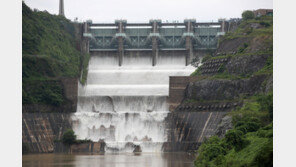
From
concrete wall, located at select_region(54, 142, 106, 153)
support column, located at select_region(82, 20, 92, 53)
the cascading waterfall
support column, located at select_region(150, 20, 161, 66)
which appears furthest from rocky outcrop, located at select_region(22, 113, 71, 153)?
support column, located at select_region(150, 20, 161, 66)

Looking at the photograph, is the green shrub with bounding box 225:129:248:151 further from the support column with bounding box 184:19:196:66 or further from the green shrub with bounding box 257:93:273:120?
the support column with bounding box 184:19:196:66

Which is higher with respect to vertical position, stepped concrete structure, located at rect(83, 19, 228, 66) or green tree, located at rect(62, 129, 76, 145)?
stepped concrete structure, located at rect(83, 19, 228, 66)

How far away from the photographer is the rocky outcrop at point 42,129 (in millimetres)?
110438

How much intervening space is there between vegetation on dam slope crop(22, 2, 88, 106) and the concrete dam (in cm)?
410

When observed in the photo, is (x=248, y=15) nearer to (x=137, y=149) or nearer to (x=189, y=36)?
(x=189, y=36)

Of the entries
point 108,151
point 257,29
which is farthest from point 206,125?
point 257,29

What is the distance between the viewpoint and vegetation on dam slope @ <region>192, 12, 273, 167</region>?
60559 millimetres

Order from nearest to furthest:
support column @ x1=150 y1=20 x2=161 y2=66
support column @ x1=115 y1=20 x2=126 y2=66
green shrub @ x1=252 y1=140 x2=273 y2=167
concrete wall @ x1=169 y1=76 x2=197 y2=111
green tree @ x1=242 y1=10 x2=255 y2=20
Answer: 1. green shrub @ x1=252 y1=140 x2=273 y2=167
2. concrete wall @ x1=169 y1=76 x2=197 y2=111
3. support column @ x1=150 y1=20 x2=161 y2=66
4. support column @ x1=115 y1=20 x2=126 y2=66
5. green tree @ x1=242 y1=10 x2=255 y2=20

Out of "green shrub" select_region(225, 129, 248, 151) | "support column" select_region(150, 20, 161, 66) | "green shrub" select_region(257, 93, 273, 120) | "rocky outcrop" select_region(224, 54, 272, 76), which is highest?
"support column" select_region(150, 20, 161, 66)

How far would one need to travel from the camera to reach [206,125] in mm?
108812

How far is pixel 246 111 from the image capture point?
95.3 metres

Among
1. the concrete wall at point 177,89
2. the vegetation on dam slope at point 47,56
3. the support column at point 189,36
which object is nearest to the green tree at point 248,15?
the support column at point 189,36

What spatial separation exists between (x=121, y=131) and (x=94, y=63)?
39.5m

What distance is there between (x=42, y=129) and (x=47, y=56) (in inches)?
1095
